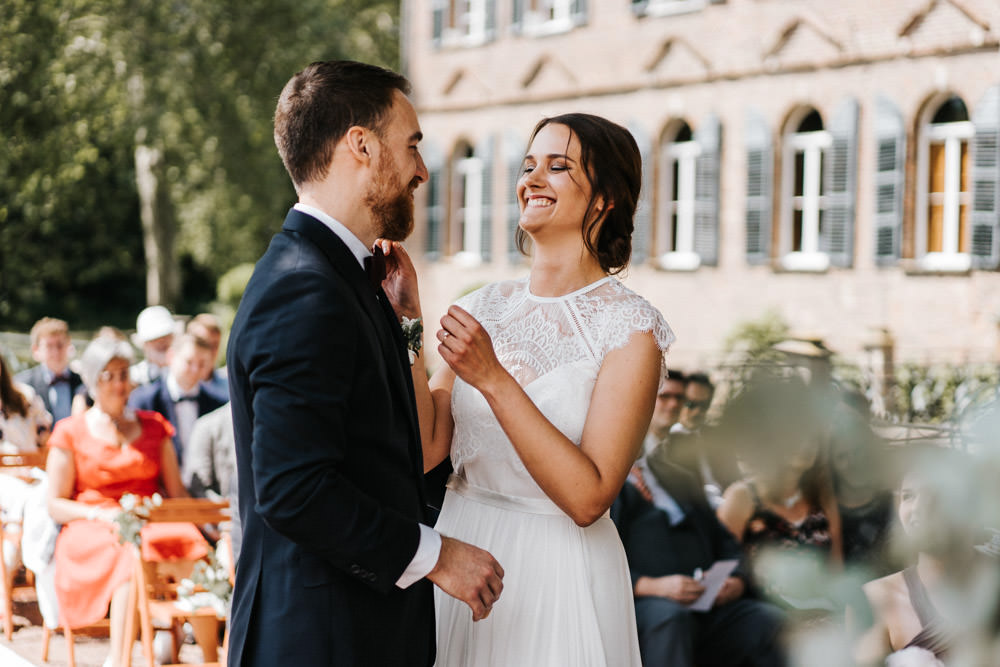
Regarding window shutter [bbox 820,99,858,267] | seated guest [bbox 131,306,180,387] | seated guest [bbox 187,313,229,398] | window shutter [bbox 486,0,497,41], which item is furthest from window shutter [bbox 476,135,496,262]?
seated guest [bbox 187,313,229,398]

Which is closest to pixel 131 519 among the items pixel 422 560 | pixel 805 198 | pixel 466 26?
pixel 422 560

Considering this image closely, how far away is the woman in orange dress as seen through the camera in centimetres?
547

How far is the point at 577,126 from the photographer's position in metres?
2.89

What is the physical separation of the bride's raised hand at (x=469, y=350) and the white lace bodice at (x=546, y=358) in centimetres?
26

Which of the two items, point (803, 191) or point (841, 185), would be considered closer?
point (841, 185)

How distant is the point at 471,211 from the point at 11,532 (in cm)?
1540

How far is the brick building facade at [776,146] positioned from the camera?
51.1 feet

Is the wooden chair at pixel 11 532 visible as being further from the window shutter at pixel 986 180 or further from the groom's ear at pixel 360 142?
the window shutter at pixel 986 180

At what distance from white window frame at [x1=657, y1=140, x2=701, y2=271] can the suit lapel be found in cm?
1652

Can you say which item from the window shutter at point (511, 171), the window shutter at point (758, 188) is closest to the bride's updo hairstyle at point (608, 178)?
the window shutter at point (758, 188)

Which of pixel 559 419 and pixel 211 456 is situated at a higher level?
pixel 559 419

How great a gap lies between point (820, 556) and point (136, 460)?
10.9ft

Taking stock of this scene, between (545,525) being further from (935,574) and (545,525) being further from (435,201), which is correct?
(435,201)

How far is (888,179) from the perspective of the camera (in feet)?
53.5
